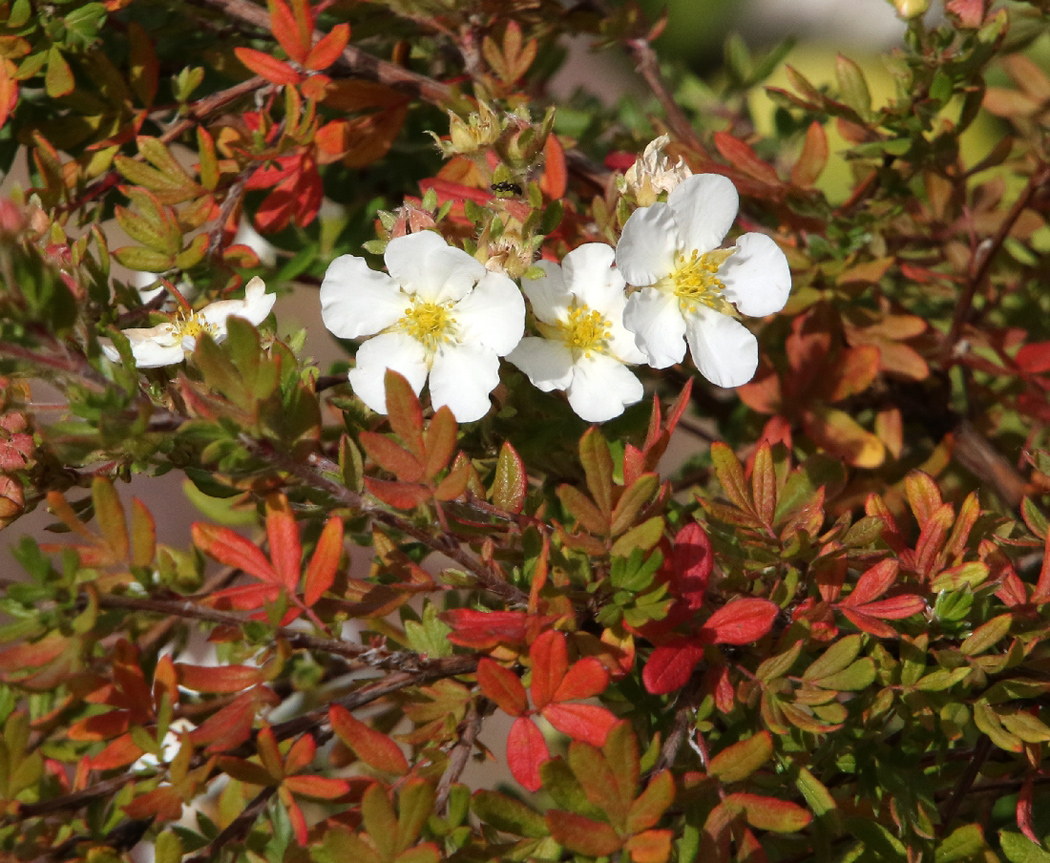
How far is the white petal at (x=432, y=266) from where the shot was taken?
2.34 feet

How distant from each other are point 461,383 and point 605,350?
14 centimetres

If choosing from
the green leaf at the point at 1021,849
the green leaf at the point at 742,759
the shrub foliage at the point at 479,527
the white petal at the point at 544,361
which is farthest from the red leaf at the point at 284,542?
the green leaf at the point at 1021,849

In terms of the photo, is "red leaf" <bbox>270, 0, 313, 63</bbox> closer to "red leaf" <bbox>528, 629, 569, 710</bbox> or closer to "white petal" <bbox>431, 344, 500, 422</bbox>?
"white petal" <bbox>431, 344, 500, 422</bbox>

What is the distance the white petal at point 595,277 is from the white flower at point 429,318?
0.09m

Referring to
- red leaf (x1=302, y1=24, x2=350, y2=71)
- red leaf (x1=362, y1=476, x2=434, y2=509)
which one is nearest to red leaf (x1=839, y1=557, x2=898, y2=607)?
red leaf (x1=362, y1=476, x2=434, y2=509)

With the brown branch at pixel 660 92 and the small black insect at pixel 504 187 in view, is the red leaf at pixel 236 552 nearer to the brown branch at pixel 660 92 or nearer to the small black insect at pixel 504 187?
the small black insect at pixel 504 187

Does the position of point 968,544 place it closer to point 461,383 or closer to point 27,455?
point 461,383

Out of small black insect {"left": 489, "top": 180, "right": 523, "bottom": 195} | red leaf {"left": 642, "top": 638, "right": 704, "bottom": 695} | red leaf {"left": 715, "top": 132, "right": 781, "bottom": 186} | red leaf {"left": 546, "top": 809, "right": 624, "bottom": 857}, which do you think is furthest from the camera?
red leaf {"left": 715, "top": 132, "right": 781, "bottom": 186}

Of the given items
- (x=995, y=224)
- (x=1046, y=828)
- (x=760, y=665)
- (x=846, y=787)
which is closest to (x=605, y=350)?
(x=760, y=665)

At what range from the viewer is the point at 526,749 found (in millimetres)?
672

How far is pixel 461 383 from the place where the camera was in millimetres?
739

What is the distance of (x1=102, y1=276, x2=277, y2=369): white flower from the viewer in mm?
742

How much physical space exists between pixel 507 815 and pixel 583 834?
8cm

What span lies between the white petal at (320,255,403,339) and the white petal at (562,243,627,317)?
14 centimetres
